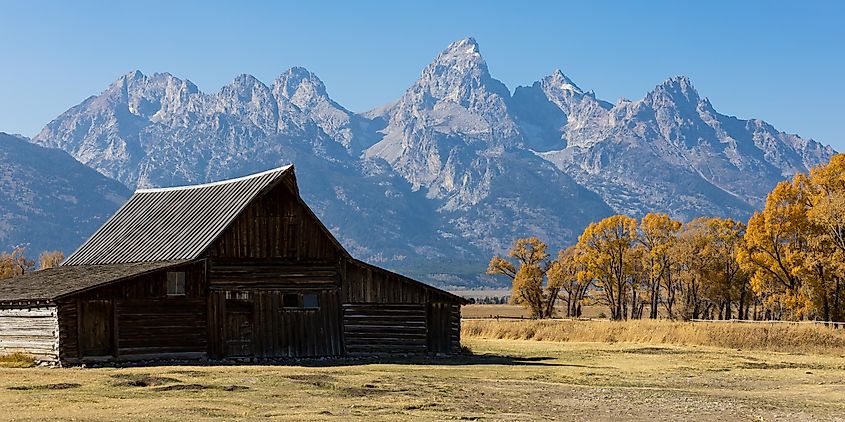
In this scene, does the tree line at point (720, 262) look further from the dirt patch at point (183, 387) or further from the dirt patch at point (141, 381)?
the dirt patch at point (183, 387)

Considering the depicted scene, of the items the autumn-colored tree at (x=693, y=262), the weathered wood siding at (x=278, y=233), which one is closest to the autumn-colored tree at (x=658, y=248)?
the autumn-colored tree at (x=693, y=262)

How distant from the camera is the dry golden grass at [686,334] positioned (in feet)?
203

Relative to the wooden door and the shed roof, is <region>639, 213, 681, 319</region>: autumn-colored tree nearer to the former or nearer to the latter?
the wooden door

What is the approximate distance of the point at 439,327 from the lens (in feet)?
183

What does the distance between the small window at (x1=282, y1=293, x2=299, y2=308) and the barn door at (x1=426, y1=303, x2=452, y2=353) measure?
265 inches

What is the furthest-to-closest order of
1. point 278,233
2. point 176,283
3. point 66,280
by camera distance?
point 278,233 → point 66,280 → point 176,283

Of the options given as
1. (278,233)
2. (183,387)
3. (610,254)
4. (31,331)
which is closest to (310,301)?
(278,233)

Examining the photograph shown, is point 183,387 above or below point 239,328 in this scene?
below

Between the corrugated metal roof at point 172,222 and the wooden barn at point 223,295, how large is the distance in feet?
0.28

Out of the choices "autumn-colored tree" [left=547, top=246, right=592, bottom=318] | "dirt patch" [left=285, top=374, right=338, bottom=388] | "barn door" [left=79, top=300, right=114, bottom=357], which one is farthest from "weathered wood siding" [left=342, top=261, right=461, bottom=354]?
"autumn-colored tree" [left=547, top=246, right=592, bottom=318]

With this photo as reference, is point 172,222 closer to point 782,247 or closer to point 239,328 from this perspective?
point 239,328

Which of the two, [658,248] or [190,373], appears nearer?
[190,373]

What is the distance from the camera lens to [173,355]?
48750 millimetres

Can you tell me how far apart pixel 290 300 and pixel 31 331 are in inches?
439
